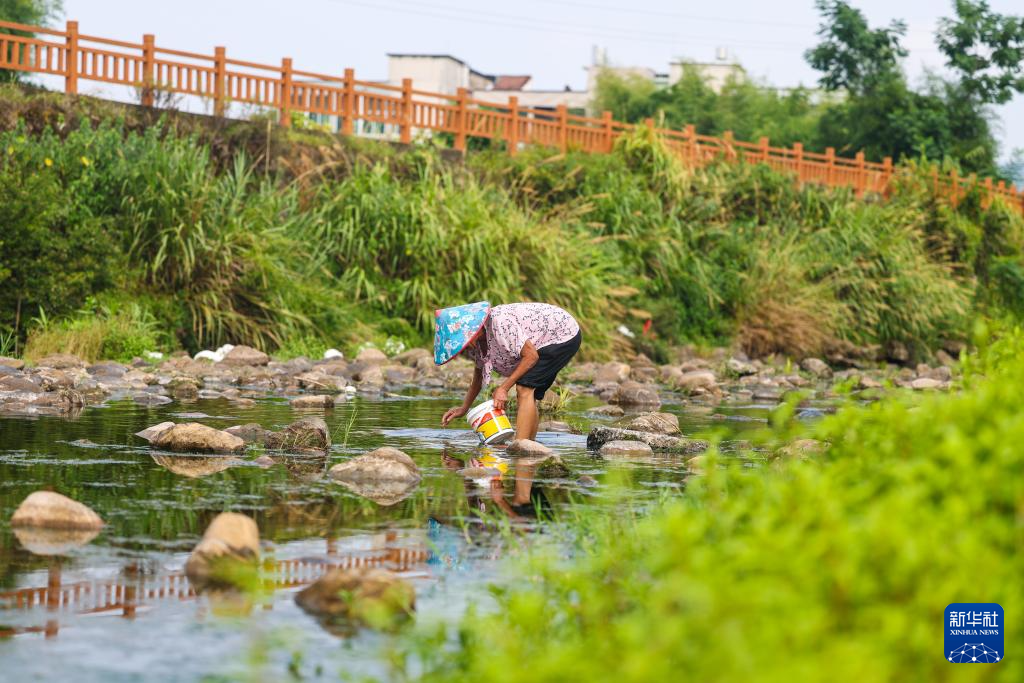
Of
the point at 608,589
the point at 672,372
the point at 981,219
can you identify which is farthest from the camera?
the point at 981,219

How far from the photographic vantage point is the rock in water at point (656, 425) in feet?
33.8

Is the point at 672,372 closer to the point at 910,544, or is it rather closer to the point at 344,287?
the point at 344,287

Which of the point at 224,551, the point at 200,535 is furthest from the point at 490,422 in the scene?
the point at 224,551

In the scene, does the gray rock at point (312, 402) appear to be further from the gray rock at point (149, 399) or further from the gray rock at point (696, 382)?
Result: the gray rock at point (696, 382)

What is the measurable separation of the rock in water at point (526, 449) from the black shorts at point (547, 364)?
387mm

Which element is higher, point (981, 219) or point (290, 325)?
point (981, 219)

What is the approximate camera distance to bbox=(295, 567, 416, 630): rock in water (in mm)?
4430

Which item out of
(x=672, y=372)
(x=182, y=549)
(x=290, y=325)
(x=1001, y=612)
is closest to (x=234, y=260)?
(x=290, y=325)

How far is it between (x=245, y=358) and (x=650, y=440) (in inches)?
271

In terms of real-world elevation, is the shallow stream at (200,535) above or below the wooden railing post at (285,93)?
below

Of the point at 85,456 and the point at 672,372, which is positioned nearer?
the point at 85,456

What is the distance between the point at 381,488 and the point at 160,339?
9.18 metres

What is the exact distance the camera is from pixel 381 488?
7375 millimetres

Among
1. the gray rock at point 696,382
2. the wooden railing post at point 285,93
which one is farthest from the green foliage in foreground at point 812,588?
the wooden railing post at point 285,93
